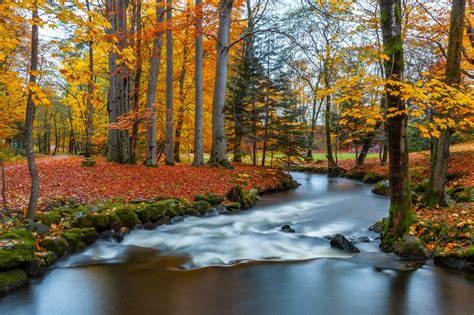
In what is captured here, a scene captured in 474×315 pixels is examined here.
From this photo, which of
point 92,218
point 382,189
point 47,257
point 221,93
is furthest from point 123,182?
point 382,189

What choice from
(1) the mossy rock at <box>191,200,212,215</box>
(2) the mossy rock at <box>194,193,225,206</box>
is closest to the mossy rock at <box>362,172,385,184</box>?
(2) the mossy rock at <box>194,193,225,206</box>

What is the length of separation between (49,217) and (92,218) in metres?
0.87

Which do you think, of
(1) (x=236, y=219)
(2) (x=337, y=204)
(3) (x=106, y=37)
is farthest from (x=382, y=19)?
(2) (x=337, y=204)

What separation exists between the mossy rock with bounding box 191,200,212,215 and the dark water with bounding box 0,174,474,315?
1403mm

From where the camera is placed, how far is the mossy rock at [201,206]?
996 centimetres

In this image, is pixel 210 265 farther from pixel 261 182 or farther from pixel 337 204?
pixel 261 182

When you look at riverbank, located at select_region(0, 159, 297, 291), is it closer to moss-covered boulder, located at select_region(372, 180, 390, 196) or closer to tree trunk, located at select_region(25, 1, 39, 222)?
tree trunk, located at select_region(25, 1, 39, 222)

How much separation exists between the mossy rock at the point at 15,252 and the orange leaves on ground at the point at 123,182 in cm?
242

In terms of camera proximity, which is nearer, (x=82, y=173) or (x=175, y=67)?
(x=82, y=173)

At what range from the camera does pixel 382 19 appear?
5.64 meters

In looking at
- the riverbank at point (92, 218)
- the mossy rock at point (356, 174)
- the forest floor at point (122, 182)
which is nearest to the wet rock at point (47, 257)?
the riverbank at point (92, 218)

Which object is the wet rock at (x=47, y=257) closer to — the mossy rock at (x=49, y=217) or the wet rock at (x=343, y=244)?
the mossy rock at (x=49, y=217)

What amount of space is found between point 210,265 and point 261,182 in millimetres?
8701

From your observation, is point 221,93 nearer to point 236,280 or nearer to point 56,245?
point 56,245
